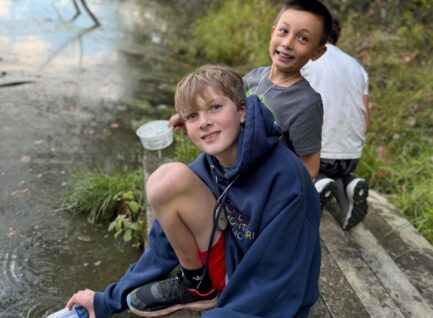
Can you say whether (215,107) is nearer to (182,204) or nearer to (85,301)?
(182,204)

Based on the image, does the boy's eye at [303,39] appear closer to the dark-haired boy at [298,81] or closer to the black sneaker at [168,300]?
the dark-haired boy at [298,81]

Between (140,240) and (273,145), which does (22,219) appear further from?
(273,145)

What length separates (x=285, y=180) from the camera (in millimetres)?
1714

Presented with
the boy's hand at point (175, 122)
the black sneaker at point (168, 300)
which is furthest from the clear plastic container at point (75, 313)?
the boy's hand at point (175, 122)

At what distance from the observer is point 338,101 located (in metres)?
2.80

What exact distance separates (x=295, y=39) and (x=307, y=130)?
440mm

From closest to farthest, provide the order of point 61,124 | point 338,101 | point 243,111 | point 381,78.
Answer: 1. point 243,111
2. point 338,101
3. point 61,124
4. point 381,78

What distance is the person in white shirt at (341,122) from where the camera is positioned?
280 centimetres

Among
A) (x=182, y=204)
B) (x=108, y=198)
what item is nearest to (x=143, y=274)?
(x=182, y=204)

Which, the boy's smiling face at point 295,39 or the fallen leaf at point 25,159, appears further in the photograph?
the fallen leaf at point 25,159

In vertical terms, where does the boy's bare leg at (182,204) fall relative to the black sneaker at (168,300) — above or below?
above

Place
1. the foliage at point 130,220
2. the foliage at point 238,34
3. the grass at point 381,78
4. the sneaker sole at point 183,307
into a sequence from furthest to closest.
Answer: the foliage at point 238,34
the grass at point 381,78
the foliage at point 130,220
the sneaker sole at point 183,307

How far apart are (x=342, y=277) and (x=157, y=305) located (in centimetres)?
97

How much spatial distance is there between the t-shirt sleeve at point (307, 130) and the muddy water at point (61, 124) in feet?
4.60
